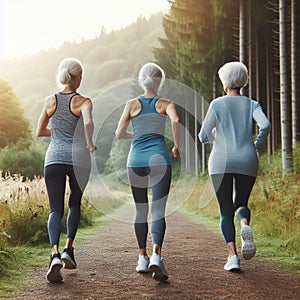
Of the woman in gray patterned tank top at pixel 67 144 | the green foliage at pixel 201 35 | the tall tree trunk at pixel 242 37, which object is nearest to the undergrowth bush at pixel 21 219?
the woman in gray patterned tank top at pixel 67 144

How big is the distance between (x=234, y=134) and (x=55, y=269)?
1814 millimetres

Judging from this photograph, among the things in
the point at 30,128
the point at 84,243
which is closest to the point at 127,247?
the point at 84,243

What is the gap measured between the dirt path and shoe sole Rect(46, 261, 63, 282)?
6 cm

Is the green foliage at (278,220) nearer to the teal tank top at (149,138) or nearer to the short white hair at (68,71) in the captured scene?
the teal tank top at (149,138)

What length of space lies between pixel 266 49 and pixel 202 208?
9747 millimetres

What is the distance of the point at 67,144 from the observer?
4895mm

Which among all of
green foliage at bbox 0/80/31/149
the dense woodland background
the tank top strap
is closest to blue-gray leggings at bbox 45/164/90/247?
the tank top strap

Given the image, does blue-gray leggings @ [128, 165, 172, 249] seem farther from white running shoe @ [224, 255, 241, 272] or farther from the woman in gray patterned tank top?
white running shoe @ [224, 255, 241, 272]

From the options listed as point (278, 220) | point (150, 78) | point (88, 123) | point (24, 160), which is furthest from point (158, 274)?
point (24, 160)

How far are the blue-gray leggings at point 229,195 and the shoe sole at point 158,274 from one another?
77cm

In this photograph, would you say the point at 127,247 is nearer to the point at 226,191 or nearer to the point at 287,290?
the point at 226,191

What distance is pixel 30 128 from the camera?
25875mm

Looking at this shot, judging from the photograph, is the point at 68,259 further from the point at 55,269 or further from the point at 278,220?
the point at 278,220

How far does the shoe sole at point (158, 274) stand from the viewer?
4.46 m
